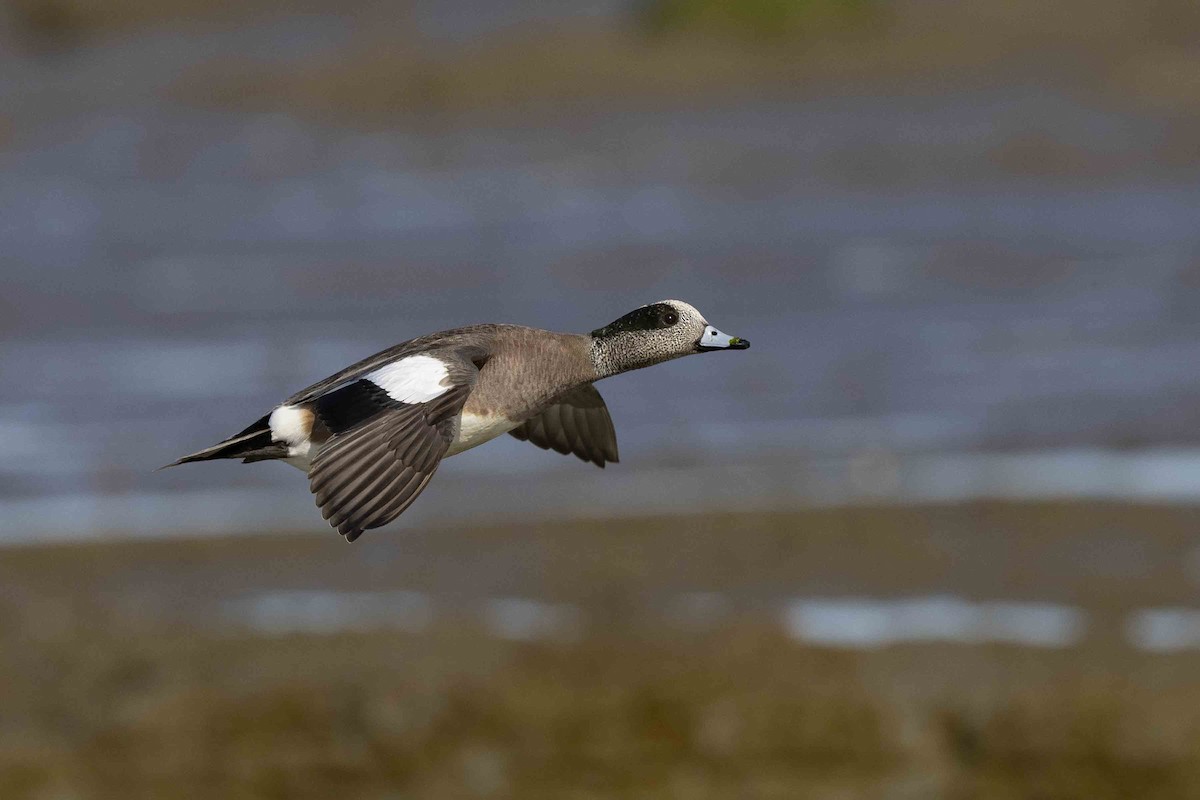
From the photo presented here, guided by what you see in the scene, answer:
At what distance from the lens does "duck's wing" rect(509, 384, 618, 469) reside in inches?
276

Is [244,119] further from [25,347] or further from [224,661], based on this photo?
[224,661]

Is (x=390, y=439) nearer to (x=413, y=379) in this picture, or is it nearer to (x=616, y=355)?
(x=413, y=379)

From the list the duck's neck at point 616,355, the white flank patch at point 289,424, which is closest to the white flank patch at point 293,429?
the white flank patch at point 289,424

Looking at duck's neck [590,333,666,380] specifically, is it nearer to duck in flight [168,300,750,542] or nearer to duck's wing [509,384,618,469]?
duck in flight [168,300,750,542]

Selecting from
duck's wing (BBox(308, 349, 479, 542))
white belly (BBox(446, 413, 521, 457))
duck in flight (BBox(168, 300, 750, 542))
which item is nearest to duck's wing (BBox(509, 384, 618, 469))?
duck in flight (BBox(168, 300, 750, 542))

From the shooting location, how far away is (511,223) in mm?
25656

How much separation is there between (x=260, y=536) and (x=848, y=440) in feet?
14.5

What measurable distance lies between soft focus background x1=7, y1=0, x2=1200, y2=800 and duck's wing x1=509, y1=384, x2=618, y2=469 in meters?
3.46

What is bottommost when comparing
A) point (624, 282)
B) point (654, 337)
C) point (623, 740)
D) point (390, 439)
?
point (623, 740)

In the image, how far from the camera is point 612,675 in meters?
10.8

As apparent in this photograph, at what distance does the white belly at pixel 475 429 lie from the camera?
6.09 meters

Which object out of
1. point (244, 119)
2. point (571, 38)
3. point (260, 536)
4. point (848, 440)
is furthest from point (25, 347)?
point (571, 38)

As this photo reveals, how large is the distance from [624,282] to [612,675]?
38.8ft

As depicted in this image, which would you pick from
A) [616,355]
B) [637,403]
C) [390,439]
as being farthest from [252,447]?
[637,403]
